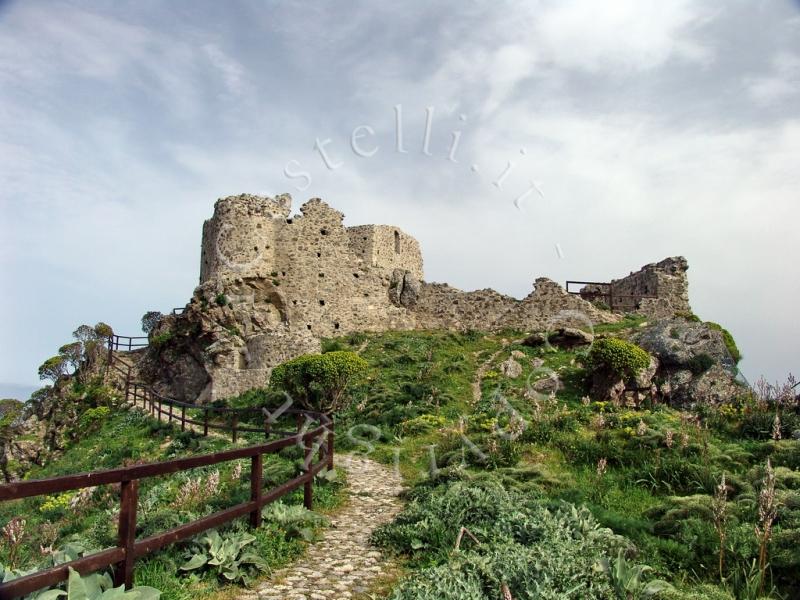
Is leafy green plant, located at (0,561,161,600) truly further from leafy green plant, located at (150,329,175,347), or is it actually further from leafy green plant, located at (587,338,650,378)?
leafy green plant, located at (150,329,175,347)

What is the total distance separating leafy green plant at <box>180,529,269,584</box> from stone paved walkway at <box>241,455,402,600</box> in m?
0.25

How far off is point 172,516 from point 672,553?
5.25 metres

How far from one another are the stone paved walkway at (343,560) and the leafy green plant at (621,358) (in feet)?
32.6

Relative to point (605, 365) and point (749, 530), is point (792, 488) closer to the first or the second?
point (749, 530)

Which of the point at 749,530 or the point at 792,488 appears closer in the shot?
the point at 749,530

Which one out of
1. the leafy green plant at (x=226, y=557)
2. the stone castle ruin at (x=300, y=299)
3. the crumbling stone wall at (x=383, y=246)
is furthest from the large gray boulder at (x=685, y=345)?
the crumbling stone wall at (x=383, y=246)

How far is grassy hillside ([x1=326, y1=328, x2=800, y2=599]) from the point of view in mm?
4891

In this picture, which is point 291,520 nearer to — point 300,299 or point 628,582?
point 628,582

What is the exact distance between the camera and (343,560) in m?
6.07

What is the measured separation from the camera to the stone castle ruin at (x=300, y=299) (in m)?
25.1

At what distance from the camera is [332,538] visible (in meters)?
6.91

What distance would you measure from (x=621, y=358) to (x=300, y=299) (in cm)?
1550

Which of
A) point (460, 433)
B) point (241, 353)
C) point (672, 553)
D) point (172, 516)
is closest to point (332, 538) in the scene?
point (172, 516)

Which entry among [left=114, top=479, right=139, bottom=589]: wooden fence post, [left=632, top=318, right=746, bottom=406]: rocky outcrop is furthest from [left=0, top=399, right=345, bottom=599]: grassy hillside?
[left=632, top=318, right=746, bottom=406]: rocky outcrop
